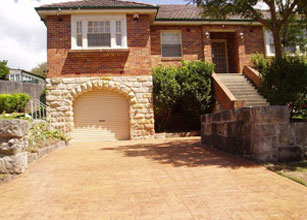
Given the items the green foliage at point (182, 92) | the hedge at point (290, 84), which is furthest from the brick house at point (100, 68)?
the hedge at point (290, 84)

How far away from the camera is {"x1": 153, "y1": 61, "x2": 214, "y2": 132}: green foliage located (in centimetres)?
1203

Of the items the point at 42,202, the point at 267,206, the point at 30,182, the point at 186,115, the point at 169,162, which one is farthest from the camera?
the point at 186,115

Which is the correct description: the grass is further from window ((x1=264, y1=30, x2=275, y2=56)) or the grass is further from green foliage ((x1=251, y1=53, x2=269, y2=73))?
window ((x1=264, y1=30, x2=275, y2=56))

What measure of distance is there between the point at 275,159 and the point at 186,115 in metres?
7.74

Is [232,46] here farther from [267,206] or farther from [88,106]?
[267,206]

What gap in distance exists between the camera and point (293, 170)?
4.70m

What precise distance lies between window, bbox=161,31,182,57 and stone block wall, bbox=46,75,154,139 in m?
2.74

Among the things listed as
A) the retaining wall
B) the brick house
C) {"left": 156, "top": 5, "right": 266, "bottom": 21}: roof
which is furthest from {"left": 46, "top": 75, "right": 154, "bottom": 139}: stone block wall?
the retaining wall

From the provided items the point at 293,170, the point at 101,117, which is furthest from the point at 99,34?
the point at 293,170

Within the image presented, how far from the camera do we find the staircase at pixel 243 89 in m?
11.6

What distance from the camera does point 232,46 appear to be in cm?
1579

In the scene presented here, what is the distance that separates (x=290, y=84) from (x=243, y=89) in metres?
5.19

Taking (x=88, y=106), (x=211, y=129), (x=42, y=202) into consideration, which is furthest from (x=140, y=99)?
(x=42, y=202)

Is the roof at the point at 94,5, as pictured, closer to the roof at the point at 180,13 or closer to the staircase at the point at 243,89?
the roof at the point at 180,13
